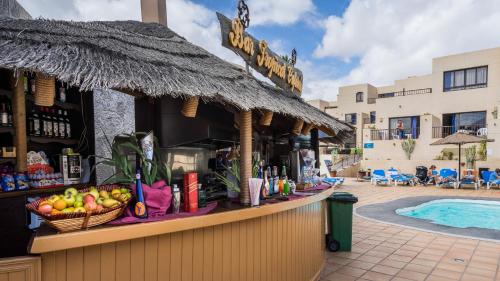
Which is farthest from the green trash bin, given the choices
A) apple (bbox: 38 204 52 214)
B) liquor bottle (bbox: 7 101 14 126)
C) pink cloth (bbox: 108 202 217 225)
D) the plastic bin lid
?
liquor bottle (bbox: 7 101 14 126)

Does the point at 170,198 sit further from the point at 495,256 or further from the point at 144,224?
the point at 495,256

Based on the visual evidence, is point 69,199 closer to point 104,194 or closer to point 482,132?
point 104,194

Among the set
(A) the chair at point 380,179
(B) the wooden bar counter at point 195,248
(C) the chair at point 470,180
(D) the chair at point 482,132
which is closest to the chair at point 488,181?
(C) the chair at point 470,180

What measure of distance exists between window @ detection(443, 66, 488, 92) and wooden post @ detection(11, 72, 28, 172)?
2420 cm

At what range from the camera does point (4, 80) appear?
12.3ft

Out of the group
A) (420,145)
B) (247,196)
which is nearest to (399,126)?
(420,145)

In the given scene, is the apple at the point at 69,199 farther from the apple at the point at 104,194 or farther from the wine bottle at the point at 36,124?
the wine bottle at the point at 36,124

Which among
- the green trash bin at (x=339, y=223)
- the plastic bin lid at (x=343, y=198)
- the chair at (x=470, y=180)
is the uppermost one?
the plastic bin lid at (x=343, y=198)

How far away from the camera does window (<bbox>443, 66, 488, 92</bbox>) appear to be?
1993 centimetres

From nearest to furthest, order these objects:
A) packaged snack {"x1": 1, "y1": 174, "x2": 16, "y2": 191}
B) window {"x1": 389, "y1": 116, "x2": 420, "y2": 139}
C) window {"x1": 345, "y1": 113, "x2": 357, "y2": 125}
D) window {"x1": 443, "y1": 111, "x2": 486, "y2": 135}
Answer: packaged snack {"x1": 1, "y1": 174, "x2": 16, "y2": 191} < window {"x1": 443, "y1": 111, "x2": 486, "y2": 135} < window {"x1": 389, "y1": 116, "x2": 420, "y2": 139} < window {"x1": 345, "y1": 113, "x2": 357, "y2": 125}

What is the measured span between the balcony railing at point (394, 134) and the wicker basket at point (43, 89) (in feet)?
77.2

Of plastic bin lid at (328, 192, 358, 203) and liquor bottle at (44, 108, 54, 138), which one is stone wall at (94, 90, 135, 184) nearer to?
liquor bottle at (44, 108, 54, 138)

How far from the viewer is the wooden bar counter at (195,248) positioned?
76.1 inches

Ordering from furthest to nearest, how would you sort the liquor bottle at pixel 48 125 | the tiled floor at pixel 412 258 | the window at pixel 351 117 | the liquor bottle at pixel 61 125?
1. the window at pixel 351 117
2. the liquor bottle at pixel 61 125
3. the tiled floor at pixel 412 258
4. the liquor bottle at pixel 48 125
